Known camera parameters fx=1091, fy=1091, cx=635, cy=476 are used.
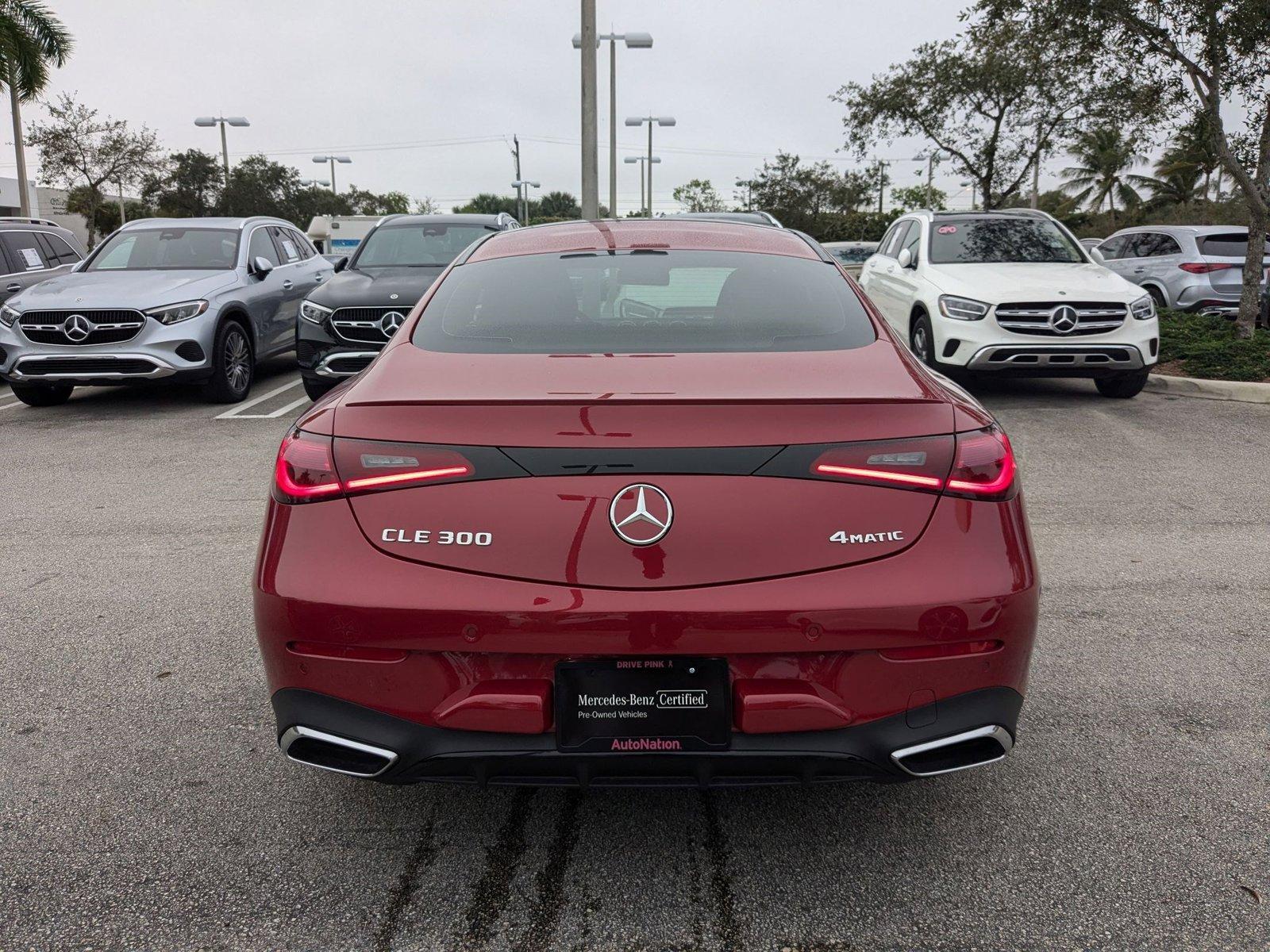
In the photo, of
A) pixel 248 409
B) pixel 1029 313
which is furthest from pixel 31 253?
pixel 1029 313

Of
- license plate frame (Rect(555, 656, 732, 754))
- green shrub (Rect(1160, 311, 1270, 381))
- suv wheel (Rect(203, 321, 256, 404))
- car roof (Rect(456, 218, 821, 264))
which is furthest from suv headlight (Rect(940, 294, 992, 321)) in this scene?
license plate frame (Rect(555, 656, 732, 754))

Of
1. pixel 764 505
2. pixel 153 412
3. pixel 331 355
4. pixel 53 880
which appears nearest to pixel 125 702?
pixel 53 880

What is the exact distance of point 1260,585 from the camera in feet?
15.5

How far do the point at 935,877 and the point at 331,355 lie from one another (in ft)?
24.9

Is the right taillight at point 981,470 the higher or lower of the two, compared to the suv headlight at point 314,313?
higher

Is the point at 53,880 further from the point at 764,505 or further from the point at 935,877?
the point at 935,877

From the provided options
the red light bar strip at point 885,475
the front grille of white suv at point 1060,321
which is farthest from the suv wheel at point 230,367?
the red light bar strip at point 885,475

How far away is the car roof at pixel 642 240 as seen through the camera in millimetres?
3572

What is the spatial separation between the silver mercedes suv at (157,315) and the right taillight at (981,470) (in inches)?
336

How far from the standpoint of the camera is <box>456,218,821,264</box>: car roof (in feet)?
11.7

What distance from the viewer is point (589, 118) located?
1748 centimetres

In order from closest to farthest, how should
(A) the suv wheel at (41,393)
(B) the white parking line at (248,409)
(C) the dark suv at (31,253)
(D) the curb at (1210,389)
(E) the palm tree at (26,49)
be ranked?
(B) the white parking line at (248,409)
(D) the curb at (1210,389)
(A) the suv wheel at (41,393)
(C) the dark suv at (31,253)
(E) the palm tree at (26,49)

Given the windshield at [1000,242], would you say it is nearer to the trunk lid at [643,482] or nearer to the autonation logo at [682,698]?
the trunk lid at [643,482]

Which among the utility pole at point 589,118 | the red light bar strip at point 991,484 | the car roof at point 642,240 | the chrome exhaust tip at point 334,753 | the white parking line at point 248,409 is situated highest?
the utility pole at point 589,118
